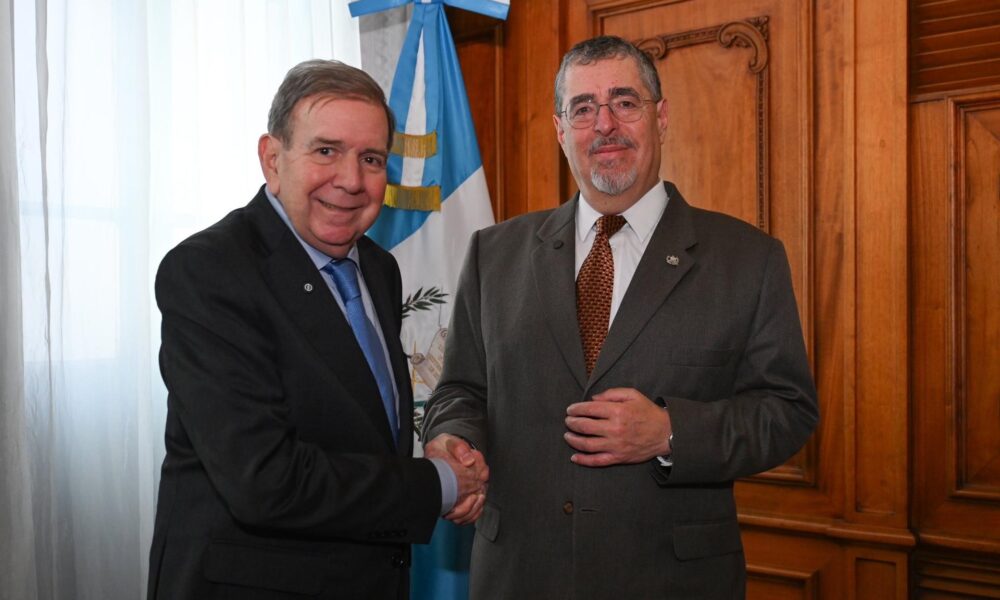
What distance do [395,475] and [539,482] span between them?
1.39ft

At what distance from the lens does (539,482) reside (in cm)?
189

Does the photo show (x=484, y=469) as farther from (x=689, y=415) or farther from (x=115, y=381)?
(x=115, y=381)

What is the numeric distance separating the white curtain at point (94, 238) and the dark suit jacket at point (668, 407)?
1028mm

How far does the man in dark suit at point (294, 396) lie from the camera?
1456 millimetres

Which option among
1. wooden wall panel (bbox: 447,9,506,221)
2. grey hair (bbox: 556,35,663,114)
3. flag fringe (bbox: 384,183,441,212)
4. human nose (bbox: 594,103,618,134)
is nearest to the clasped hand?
human nose (bbox: 594,103,618,134)

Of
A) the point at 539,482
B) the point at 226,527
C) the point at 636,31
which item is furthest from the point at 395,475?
the point at 636,31

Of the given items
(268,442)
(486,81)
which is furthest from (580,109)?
(486,81)

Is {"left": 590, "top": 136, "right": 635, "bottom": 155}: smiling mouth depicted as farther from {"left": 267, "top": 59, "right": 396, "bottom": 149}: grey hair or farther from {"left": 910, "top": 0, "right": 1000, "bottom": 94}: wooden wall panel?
{"left": 910, "top": 0, "right": 1000, "bottom": 94}: wooden wall panel

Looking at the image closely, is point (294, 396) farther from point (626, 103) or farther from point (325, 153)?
point (626, 103)

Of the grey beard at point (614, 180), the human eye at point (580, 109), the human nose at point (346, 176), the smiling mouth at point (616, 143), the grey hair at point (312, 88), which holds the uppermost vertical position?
the human eye at point (580, 109)

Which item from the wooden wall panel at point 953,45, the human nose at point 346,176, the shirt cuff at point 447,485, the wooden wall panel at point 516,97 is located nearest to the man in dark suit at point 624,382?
the shirt cuff at point 447,485

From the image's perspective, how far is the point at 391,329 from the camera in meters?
1.85

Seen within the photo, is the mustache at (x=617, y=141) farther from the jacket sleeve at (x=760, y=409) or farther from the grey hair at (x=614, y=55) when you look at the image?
the jacket sleeve at (x=760, y=409)

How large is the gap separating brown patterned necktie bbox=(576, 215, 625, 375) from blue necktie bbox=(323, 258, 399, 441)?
0.44 metres
